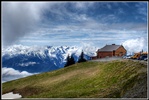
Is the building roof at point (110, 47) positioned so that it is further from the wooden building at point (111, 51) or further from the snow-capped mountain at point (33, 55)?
the snow-capped mountain at point (33, 55)

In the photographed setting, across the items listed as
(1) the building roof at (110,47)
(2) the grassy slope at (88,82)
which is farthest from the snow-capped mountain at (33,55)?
(2) the grassy slope at (88,82)

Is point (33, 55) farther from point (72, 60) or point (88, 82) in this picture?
point (88, 82)

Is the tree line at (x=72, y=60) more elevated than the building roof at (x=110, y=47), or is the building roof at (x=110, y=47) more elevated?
the building roof at (x=110, y=47)

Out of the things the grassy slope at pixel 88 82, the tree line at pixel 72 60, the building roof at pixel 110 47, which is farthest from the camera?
the tree line at pixel 72 60

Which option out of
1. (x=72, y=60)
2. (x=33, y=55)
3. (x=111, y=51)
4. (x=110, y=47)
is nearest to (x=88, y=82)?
(x=72, y=60)

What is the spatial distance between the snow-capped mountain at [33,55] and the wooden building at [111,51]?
52cm

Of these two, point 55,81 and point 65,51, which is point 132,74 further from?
point 55,81

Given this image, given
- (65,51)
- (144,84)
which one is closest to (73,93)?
(65,51)

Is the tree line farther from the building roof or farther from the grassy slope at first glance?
the building roof

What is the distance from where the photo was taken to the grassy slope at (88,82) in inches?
510

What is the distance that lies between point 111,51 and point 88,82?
1911 mm

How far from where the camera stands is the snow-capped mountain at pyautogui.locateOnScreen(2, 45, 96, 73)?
13.2m

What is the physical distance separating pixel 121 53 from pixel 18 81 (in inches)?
202

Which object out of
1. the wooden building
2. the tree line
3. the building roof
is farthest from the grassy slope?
the building roof
